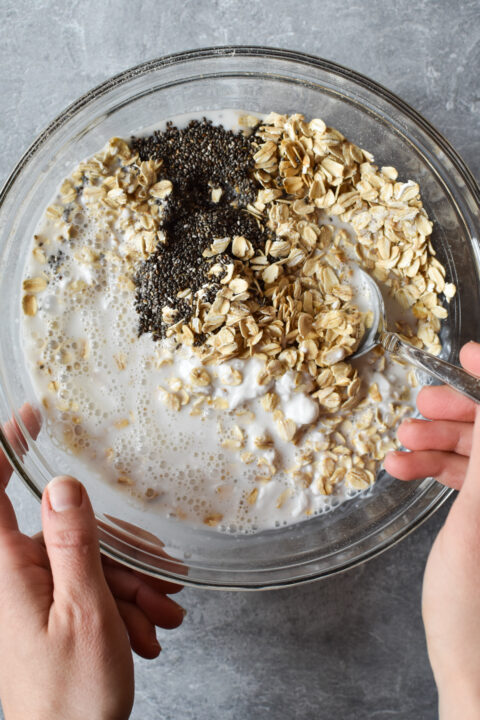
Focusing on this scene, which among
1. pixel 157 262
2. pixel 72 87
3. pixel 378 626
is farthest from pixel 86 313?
pixel 378 626

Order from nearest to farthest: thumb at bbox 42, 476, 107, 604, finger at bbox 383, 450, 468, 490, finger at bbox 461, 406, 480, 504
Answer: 1. finger at bbox 461, 406, 480, 504
2. thumb at bbox 42, 476, 107, 604
3. finger at bbox 383, 450, 468, 490

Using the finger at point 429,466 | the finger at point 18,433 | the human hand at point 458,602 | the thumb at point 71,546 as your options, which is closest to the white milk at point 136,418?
the finger at point 18,433

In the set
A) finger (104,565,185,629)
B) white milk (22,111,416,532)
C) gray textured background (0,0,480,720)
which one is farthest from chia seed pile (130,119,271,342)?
finger (104,565,185,629)

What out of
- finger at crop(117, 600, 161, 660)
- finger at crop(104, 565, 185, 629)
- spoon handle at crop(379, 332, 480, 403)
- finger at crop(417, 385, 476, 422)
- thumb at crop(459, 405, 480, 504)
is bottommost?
finger at crop(117, 600, 161, 660)

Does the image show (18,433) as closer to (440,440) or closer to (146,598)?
(146,598)

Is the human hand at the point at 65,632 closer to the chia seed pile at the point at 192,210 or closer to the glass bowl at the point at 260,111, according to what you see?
the glass bowl at the point at 260,111

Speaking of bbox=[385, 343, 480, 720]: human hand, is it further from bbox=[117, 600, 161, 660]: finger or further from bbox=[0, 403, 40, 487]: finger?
bbox=[0, 403, 40, 487]: finger

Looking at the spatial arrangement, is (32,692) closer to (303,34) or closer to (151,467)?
(151,467)
